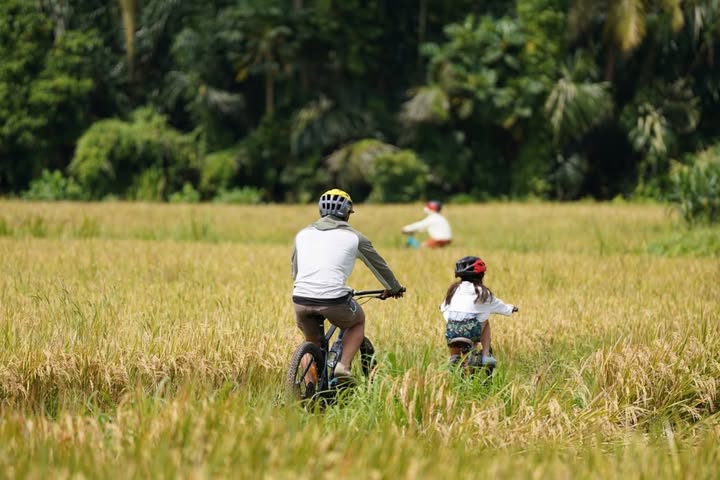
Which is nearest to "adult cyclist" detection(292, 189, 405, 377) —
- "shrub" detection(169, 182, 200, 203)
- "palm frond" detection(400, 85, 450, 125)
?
"palm frond" detection(400, 85, 450, 125)

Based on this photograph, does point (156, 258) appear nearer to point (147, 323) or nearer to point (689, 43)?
point (147, 323)

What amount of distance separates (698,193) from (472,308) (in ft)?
35.9

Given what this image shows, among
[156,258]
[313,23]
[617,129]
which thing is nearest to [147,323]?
[156,258]

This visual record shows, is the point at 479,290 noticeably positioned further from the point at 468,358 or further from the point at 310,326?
the point at 310,326

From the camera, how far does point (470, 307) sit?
5.43 meters

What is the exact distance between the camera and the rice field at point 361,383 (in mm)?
3264

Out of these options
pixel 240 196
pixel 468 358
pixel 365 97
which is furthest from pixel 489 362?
pixel 365 97

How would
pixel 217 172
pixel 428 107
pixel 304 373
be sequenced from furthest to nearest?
pixel 217 172, pixel 428 107, pixel 304 373

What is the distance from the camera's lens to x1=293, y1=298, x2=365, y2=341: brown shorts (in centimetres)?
493

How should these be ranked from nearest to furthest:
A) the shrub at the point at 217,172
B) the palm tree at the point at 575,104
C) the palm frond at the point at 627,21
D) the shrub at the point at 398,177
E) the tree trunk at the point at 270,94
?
the palm frond at the point at 627,21, the shrub at the point at 398,177, the palm tree at the point at 575,104, the shrub at the point at 217,172, the tree trunk at the point at 270,94

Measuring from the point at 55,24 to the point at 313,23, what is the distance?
9.01 meters

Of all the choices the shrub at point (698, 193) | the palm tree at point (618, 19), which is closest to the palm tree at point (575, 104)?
the palm tree at point (618, 19)

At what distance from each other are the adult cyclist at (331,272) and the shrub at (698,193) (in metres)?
11.2

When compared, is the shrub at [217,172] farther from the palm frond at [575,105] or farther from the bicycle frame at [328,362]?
the bicycle frame at [328,362]
